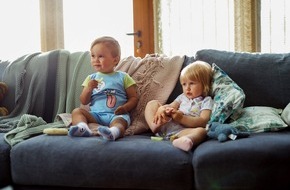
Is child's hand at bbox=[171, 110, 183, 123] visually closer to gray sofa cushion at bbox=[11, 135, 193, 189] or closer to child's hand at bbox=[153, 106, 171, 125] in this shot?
child's hand at bbox=[153, 106, 171, 125]

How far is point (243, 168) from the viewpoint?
4.55ft

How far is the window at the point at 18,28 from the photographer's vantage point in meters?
3.52

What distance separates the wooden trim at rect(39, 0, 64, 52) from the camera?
346cm

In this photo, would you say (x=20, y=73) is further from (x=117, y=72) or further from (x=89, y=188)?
(x=89, y=188)

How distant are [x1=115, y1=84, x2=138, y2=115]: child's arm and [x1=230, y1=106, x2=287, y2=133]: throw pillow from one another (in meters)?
0.56

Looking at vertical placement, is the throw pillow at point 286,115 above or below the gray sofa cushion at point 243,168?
above

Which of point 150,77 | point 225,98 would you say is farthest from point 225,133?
point 150,77

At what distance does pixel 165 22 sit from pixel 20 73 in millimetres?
1450

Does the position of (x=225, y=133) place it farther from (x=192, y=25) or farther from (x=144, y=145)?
(x=192, y=25)

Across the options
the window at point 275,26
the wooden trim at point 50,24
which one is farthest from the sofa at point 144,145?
the wooden trim at point 50,24

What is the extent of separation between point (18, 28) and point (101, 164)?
2.44 metres

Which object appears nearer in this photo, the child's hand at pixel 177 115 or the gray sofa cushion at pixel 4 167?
the gray sofa cushion at pixel 4 167

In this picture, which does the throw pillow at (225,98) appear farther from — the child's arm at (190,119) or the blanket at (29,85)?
the blanket at (29,85)

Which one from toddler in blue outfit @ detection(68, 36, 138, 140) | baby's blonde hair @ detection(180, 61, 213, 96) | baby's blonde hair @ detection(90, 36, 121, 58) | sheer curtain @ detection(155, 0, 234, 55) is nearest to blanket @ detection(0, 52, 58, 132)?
toddler in blue outfit @ detection(68, 36, 138, 140)
